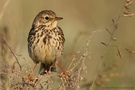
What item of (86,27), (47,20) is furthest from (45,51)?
(86,27)

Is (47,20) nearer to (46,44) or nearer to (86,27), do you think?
(46,44)

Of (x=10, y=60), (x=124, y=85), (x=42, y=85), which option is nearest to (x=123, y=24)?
(x=124, y=85)

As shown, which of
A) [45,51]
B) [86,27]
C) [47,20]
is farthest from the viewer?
[86,27]

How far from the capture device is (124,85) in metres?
7.09

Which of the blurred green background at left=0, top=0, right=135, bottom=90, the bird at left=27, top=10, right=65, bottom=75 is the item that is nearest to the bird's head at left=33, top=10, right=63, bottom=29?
the bird at left=27, top=10, right=65, bottom=75

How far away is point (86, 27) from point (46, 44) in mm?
3921

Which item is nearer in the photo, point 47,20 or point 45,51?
point 45,51

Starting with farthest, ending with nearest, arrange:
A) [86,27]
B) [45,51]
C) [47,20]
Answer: [86,27]
[47,20]
[45,51]

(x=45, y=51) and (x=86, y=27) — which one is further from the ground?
(x=45, y=51)

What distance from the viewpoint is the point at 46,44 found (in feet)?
22.6

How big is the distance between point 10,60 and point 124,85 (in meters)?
1.53

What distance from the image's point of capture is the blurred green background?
730 cm

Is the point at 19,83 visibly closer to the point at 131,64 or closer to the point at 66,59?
the point at 66,59

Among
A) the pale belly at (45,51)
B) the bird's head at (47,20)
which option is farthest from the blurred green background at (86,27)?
the bird's head at (47,20)
